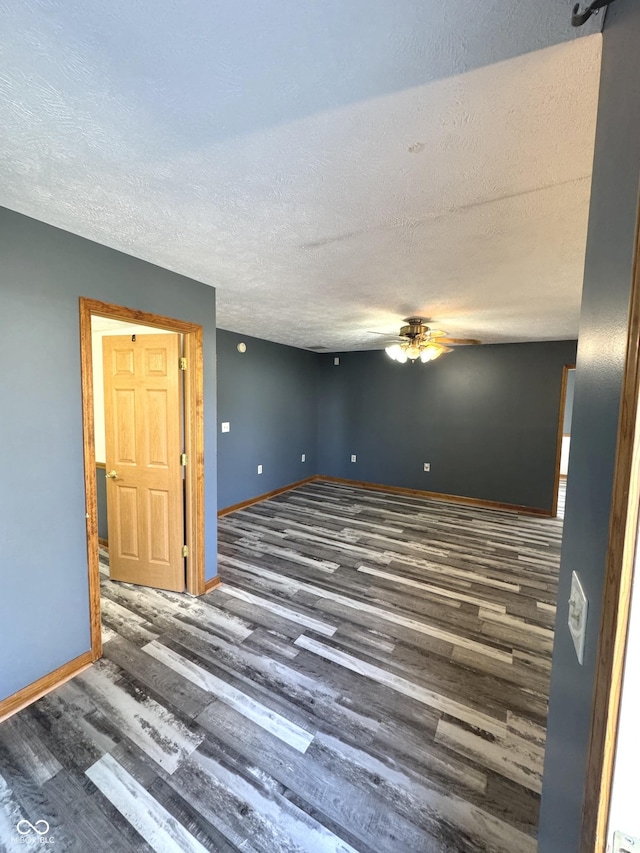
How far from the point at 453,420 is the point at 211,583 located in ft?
13.4

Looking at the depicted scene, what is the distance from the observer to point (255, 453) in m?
5.00

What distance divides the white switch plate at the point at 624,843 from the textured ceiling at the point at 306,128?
1.40 meters

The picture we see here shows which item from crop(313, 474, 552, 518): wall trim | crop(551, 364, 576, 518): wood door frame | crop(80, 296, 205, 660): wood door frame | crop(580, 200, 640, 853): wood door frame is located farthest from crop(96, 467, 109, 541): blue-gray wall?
crop(551, 364, 576, 518): wood door frame

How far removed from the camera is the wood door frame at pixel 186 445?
6.35 feet

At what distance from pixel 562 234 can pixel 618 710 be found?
195 cm

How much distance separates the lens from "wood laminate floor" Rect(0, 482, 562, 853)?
1268mm

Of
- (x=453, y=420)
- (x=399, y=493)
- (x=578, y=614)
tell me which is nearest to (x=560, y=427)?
→ (x=453, y=420)

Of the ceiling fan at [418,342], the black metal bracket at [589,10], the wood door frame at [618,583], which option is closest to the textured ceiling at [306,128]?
the black metal bracket at [589,10]

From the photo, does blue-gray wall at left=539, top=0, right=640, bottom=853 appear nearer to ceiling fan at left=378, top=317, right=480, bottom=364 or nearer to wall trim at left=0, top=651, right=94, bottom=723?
wall trim at left=0, top=651, right=94, bottom=723

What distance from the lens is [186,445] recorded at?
8.61 ft

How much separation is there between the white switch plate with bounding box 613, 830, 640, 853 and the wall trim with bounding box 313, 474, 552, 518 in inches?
201

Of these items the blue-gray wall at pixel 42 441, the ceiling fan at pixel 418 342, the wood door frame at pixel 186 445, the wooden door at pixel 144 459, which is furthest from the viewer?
the ceiling fan at pixel 418 342

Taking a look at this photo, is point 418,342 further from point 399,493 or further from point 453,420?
point 399,493

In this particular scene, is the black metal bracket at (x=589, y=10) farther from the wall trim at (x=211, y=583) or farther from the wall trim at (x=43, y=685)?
the wall trim at (x=211, y=583)
